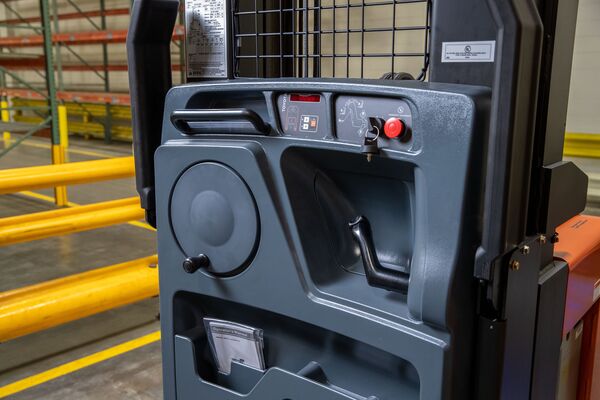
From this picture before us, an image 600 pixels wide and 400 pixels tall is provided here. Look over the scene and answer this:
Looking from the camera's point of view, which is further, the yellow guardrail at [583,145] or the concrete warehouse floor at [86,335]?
the yellow guardrail at [583,145]

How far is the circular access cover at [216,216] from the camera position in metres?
1.16

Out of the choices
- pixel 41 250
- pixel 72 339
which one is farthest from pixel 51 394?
pixel 41 250

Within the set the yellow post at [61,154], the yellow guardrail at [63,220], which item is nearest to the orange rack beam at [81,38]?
the yellow post at [61,154]

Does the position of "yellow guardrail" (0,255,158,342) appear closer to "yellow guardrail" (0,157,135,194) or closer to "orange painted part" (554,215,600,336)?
"yellow guardrail" (0,157,135,194)

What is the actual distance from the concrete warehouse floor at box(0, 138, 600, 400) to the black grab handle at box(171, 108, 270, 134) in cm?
168

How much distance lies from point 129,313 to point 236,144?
103 inches

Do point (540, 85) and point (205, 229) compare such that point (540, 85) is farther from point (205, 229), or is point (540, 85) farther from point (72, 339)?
point (72, 339)

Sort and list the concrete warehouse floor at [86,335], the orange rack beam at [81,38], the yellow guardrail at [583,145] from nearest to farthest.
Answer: the concrete warehouse floor at [86,335]
the yellow guardrail at [583,145]
the orange rack beam at [81,38]

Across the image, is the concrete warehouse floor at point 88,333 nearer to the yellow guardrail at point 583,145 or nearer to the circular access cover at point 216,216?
the yellow guardrail at point 583,145

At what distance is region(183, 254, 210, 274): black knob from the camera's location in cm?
123

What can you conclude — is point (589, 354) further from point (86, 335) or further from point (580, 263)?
point (86, 335)

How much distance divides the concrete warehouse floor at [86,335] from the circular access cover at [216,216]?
1.55 meters

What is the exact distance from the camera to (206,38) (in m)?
1.40

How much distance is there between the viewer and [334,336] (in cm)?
117
